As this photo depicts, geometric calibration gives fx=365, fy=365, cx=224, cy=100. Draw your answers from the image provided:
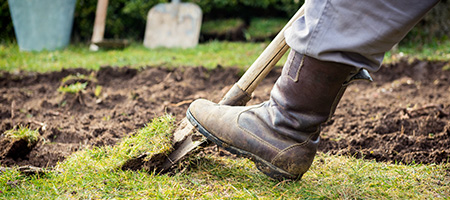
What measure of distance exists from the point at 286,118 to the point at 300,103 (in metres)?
0.10

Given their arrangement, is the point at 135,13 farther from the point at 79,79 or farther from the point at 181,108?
the point at 181,108

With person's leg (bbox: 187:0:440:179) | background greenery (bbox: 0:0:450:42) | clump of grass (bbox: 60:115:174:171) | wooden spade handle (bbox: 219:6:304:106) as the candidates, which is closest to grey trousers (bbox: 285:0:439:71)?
person's leg (bbox: 187:0:440:179)

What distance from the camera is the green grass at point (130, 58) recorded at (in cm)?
412

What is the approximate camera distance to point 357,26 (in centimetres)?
129

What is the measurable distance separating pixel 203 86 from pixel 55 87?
140 cm

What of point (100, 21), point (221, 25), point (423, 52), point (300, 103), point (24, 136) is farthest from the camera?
point (221, 25)

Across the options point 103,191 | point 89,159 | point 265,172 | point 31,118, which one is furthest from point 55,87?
point 265,172

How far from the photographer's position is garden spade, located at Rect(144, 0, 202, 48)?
6055 mm

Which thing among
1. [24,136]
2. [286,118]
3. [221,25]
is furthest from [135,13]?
[286,118]

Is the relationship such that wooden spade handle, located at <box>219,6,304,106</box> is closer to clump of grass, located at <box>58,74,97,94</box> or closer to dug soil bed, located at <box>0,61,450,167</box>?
dug soil bed, located at <box>0,61,450,167</box>

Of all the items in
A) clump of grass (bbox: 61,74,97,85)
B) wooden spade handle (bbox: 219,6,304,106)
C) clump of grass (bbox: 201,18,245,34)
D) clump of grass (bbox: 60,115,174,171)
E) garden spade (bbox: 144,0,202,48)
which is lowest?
clump of grass (bbox: 201,18,245,34)

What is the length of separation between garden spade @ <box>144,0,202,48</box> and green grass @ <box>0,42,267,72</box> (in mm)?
326

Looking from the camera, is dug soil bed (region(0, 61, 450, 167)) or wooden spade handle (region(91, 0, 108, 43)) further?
wooden spade handle (region(91, 0, 108, 43))

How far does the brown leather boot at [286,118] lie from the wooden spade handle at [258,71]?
97mm
